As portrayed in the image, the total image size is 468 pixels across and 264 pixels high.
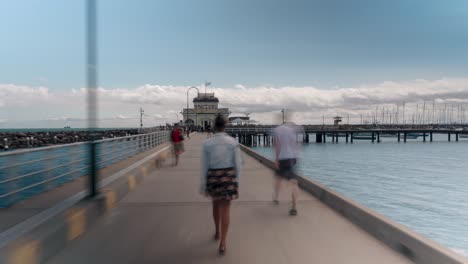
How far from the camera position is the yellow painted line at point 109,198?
791 centimetres

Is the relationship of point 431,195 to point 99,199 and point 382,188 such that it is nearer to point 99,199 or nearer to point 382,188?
point 382,188

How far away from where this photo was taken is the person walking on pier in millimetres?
5125

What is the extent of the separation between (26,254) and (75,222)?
5.13 ft

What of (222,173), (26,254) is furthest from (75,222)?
(222,173)

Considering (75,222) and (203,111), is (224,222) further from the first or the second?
(203,111)

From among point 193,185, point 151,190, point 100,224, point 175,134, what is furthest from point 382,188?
point 100,224

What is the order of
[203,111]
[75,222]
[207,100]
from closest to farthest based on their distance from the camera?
[75,222] < [203,111] < [207,100]

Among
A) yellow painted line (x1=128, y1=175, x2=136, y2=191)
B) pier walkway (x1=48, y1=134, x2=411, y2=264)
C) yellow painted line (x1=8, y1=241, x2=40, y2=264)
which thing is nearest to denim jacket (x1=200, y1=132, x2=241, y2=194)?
pier walkway (x1=48, y1=134, x2=411, y2=264)

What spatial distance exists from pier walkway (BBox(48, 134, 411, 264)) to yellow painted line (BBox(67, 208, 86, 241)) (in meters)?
0.14

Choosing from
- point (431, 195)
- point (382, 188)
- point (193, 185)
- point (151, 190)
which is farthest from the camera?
point (382, 188)

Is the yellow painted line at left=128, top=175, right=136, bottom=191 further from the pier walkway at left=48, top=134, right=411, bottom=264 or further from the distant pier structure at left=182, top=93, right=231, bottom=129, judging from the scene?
the distant pier structure at left=182, top=93, right=231, bottom=129

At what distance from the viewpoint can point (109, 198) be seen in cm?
816

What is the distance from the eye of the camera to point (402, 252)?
504 cm

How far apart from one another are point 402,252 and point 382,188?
1730 centimetres
